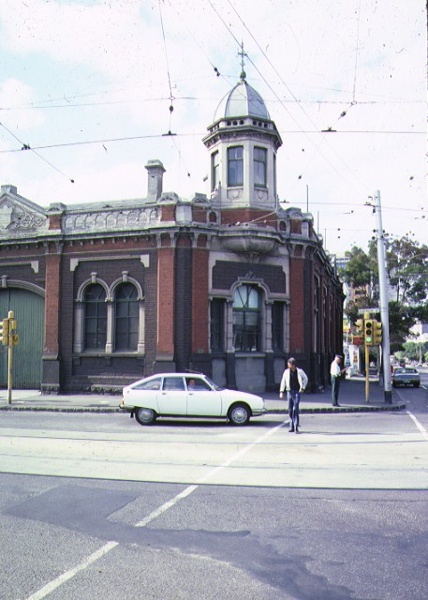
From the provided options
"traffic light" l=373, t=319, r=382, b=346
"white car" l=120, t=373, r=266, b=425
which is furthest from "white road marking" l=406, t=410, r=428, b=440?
"white car" l=120, t=373, r=266, b=425

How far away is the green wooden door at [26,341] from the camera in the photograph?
24688 mm

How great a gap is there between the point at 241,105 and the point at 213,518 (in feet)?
67.6

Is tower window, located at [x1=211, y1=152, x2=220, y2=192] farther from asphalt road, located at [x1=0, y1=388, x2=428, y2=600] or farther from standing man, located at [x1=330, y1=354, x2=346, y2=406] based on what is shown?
asphalt road, located at [x1=0, y1=388, x2=428, y2=600]

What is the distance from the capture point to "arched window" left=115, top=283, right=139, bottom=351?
75.8ft

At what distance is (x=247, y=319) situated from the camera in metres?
23.7

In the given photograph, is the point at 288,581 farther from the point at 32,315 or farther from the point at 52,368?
the point at 32,315

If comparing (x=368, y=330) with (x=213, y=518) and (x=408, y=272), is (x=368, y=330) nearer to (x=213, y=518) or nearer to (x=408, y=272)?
(x=213, y=518)

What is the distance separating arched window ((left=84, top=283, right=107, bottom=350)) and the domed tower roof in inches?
353

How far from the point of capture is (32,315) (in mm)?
24891

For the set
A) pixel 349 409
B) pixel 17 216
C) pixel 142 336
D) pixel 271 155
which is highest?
pixel 271 155

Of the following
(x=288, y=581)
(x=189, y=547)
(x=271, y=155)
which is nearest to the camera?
(x=288, y=581)

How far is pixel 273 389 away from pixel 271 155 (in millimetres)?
9838

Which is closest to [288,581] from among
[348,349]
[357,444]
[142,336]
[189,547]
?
[189,547]

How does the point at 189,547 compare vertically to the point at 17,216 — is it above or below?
below
